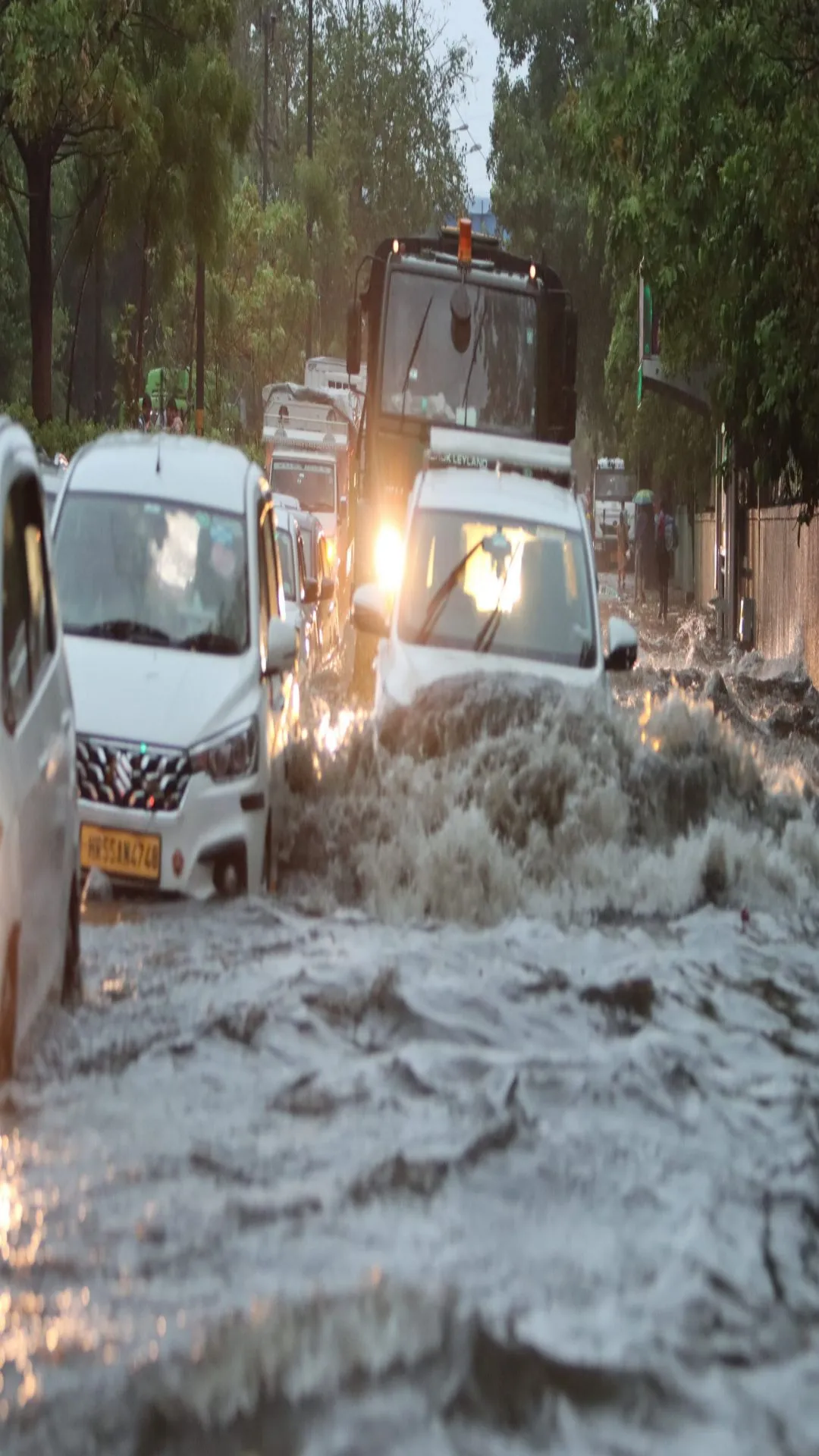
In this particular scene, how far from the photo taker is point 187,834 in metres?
9.64

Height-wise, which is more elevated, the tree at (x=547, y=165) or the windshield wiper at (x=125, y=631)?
the tree at (x=547, y=165)

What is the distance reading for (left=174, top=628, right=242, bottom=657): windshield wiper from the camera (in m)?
10.4

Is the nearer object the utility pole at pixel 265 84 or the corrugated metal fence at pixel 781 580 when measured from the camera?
the corrugated metal fence at pixel 781 580

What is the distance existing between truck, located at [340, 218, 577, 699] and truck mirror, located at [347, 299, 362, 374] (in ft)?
0.07

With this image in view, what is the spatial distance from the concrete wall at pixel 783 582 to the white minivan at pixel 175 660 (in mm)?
11545

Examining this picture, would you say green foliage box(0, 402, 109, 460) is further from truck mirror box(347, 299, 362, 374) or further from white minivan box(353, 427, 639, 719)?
white minivan box(353, 427, 639, 719)

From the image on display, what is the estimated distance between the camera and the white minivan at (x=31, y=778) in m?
5.73

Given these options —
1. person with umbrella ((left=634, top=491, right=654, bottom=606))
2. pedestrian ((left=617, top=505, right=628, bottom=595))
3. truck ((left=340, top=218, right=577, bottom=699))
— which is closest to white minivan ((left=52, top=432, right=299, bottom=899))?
truck ((left=340, top=218, right=577, bottom=699))

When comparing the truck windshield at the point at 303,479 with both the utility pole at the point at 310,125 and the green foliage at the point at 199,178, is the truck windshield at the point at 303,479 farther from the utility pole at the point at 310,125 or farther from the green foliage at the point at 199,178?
the utility pole at the point at 310,125

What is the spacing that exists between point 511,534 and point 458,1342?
9.03m

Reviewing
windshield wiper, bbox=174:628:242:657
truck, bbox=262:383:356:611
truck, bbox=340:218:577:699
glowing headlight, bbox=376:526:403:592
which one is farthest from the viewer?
truck, bbox=262:383:356:611

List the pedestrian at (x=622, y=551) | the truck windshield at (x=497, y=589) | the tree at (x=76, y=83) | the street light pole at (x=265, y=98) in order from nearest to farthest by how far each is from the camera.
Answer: the truck windshield at (x=497, y=589) < the tree at (x=76, y=83) < the pedestrian at (x=622, y=551) < the street light pole at (x=265, y=98)

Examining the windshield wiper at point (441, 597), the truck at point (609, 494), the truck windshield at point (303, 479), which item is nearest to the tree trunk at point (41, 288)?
the windshield wiper at point (441, 597)

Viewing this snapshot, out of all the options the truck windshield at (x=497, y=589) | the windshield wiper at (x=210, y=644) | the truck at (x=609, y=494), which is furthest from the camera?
the truck at (x=609, y=494)
